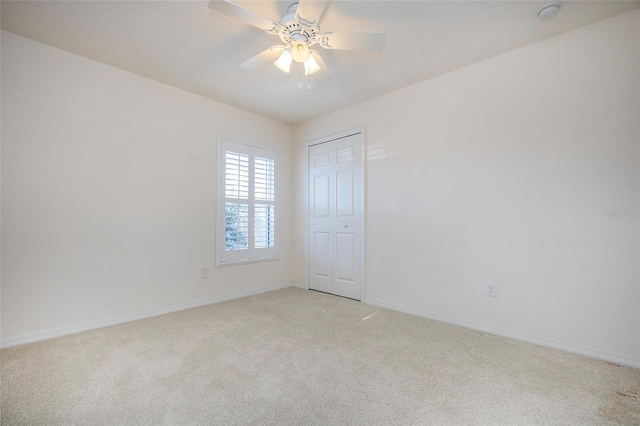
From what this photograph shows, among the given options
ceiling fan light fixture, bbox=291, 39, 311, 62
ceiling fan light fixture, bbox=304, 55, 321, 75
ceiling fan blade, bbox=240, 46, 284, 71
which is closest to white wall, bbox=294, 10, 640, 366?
ceiling fan light fixture, bbox=304, 55, 321, 75

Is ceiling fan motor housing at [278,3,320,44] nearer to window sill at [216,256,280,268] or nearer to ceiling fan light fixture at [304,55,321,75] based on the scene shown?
ceiling fan light fixture at [304,55,321,75]

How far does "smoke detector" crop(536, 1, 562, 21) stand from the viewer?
1.91m

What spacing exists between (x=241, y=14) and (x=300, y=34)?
0.42 meters

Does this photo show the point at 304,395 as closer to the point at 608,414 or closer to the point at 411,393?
the point at 411,393

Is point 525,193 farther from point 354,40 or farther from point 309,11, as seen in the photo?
point 309,11

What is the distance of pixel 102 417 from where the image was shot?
55.5 inches

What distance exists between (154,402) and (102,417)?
0.74ft

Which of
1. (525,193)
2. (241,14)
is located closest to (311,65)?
(241,14)

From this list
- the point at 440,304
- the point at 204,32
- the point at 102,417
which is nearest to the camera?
the point at 102,417

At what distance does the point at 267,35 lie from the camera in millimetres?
2258

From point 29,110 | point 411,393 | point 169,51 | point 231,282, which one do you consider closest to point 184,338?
point 231,282

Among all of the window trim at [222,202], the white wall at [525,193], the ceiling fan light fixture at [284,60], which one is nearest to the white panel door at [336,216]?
the white wall at [525,193]

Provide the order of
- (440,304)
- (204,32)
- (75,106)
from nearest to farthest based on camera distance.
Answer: (204,32), (75,106), (440,304)

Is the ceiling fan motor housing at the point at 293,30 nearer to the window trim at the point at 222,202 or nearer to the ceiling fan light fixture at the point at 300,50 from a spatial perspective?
the ceiling fan light fixture at the point at 300,50
